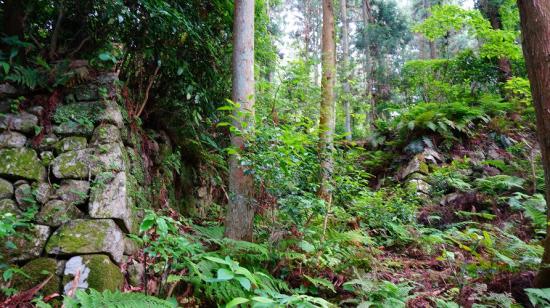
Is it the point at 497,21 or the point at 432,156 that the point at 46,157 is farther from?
the point at 497,21

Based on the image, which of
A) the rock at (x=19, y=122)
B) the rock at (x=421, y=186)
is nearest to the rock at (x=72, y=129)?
the rock at (x=19, y=122)

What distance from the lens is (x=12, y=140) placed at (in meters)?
3.06

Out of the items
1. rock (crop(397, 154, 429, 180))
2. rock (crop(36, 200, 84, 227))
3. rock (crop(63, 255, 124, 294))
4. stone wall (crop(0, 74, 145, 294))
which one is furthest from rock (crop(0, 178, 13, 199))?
rock (crop(397, 154, 429, 180))

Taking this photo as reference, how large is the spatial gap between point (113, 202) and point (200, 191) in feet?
7.30

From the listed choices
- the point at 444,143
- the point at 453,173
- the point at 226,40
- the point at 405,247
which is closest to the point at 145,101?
the point at 226,40

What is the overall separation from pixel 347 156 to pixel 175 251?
251cm

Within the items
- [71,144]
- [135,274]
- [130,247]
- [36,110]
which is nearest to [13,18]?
[36,110]

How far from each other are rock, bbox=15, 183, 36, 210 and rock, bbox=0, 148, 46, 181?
106 millimetres

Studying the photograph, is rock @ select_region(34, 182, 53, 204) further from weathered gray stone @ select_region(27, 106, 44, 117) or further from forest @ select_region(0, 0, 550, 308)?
weathered gray stone @ select_region(27, 106, 44, 117)

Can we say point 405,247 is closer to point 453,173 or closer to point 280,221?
point 280,221

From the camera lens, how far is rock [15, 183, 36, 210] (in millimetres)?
2746

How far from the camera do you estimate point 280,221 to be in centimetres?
358

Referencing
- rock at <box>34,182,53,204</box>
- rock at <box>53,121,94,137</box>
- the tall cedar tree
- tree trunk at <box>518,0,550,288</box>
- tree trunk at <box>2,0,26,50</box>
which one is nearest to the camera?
tree trunk at <box>518,0,550,288</box>

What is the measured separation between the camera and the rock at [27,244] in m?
2.47
